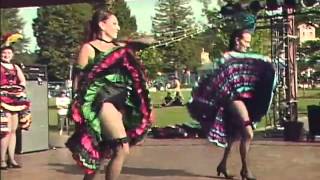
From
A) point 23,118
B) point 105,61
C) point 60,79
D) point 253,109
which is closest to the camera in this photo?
point 105,61

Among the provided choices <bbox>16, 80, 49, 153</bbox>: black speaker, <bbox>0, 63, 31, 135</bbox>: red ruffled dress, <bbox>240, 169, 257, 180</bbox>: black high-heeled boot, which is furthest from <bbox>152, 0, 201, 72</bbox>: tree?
<bbox>16, 80, 49, 153</bbox>: black speaker

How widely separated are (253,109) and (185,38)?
1.19m

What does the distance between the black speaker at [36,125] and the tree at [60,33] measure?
1.92 m

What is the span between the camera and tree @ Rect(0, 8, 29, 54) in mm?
7156

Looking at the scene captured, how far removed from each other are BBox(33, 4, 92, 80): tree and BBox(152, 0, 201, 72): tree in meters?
0.83

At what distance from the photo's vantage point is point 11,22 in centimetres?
721

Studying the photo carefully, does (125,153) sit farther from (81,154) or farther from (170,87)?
(170,87)

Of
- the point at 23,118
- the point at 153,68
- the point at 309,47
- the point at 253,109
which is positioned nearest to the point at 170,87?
the point at 153,68

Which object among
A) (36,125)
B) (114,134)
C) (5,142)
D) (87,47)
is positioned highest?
(87,47)

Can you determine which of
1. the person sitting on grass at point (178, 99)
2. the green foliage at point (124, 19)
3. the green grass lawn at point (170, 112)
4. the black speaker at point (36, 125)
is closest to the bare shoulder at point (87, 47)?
the green foliage at point (124, 19)

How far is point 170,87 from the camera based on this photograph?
24.3 ft

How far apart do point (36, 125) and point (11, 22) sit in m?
3.22

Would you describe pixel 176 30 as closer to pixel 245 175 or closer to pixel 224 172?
pixel 224 172

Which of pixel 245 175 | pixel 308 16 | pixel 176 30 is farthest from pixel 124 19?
pixel 308 16
